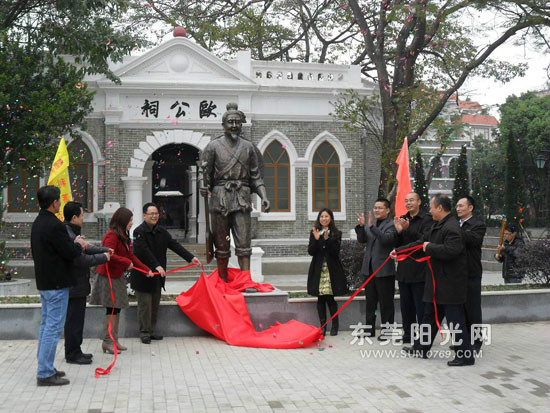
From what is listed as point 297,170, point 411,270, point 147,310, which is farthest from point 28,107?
point 411,270

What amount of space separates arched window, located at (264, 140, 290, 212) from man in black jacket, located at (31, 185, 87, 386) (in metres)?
11.9

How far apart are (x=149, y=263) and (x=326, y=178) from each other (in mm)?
10889

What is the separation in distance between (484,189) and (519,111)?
19.8 ft

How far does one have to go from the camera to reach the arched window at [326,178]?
1775 centimetres

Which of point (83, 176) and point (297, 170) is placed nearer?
point (83, 176)

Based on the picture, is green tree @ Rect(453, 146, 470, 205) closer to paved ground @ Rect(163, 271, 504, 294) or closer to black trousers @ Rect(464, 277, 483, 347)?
paved ground @ Rect(163, 271, 504, 294)

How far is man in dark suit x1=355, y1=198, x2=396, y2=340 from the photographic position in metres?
7.74

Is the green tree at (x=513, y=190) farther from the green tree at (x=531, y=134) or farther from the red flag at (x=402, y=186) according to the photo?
the red flag at (x=402, y=186)

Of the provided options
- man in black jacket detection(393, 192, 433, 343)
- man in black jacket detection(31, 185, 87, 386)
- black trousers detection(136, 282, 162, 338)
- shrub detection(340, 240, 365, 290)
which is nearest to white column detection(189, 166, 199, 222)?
shrub detection(340, 240, 365, 290)

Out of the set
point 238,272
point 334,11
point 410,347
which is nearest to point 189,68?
point 334,11

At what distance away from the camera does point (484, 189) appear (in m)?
41.2

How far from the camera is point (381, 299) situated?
7.87 metres

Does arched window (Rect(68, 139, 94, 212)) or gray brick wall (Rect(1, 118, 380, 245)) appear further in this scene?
arched window (Rect(68, 139, 94, 212))

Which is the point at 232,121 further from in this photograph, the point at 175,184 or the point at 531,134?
the point at 531,134
